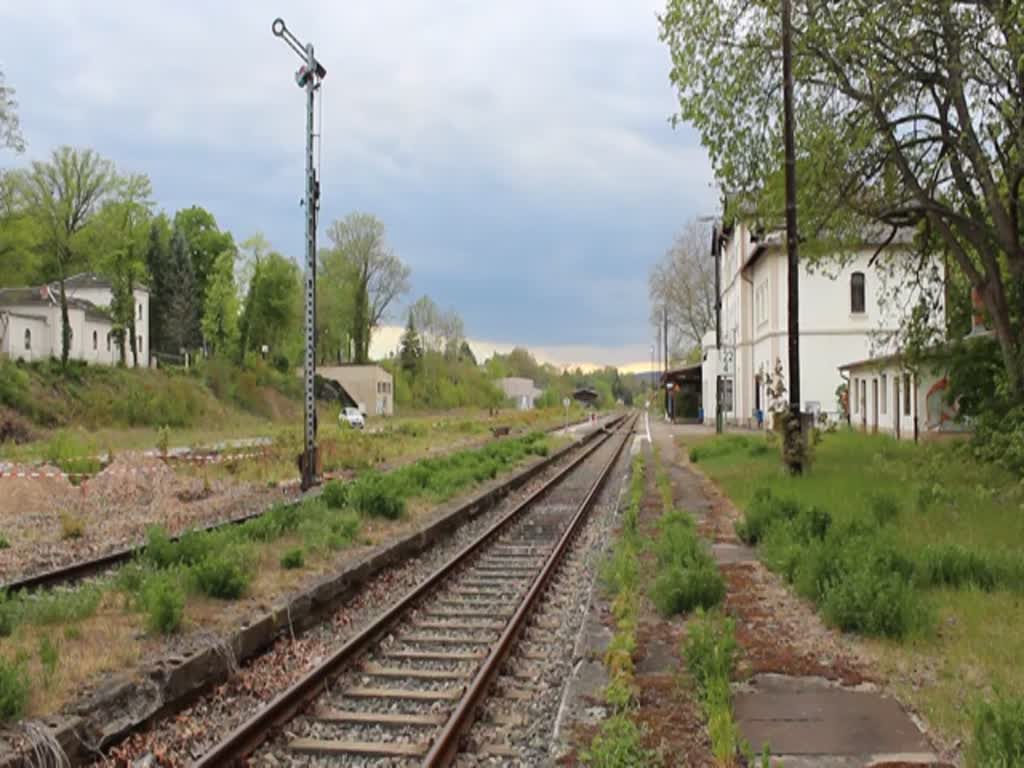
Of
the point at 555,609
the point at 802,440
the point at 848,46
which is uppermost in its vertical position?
the point at 848,46

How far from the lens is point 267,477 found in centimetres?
2194

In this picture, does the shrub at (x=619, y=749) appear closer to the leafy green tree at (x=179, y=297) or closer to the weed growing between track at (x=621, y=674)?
the weed growing between track at (x=621, y=674)

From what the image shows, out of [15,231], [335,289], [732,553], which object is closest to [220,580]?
[732,553]

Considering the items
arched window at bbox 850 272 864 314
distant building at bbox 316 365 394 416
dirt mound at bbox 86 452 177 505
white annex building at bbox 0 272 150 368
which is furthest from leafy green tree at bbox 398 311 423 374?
dirt mound at bbox 86 452 177 505

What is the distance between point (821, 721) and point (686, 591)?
9.74 feet

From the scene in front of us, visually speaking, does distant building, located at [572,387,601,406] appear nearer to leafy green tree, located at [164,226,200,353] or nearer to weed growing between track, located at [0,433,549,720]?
leafy green tree, located at [164,226,200,353]

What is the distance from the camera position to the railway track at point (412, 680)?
564 centimetres

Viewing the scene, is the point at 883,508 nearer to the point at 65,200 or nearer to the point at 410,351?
the point at 65,200

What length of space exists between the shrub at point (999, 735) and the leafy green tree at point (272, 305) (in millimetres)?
78283

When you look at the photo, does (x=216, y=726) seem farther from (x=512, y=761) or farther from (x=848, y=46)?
(x=848, y=46)

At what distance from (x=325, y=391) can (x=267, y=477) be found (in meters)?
57.5

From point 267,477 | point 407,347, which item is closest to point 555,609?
point 267,477

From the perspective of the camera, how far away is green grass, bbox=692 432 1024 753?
623 centimetres

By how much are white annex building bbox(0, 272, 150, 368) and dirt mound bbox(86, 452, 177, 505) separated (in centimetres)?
3591
